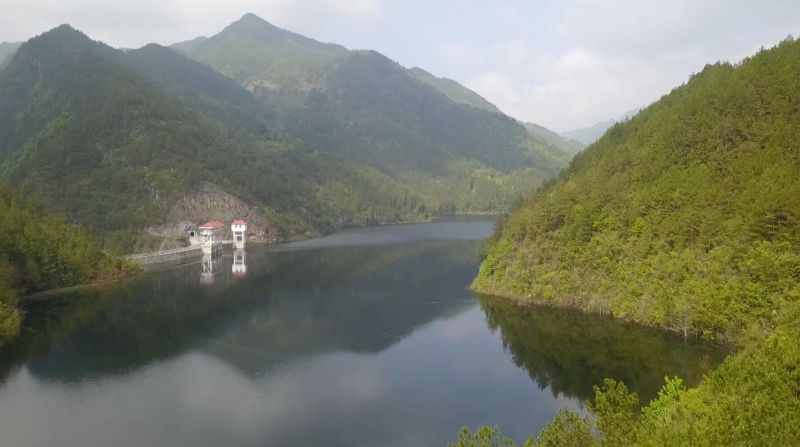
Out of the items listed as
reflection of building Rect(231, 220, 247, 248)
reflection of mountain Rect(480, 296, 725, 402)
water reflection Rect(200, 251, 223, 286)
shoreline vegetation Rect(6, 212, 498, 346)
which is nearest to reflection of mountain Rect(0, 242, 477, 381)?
water reflection Rect(200, 251, 223, 286)

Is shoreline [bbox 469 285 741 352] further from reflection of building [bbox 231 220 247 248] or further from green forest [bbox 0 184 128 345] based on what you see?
reflection of building [bbox 231 220 247 248]

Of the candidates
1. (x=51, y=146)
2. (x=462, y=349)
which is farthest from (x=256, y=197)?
(x=462, y=349)

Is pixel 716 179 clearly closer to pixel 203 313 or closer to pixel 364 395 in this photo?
pixel 364 395

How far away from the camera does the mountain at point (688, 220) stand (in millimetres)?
55281

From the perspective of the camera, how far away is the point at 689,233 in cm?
6425

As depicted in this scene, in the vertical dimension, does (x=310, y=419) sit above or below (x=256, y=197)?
below

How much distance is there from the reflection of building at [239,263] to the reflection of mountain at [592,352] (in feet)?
190

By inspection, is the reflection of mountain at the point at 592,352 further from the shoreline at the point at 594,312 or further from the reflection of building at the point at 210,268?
the reflection of building at the point at 210,268

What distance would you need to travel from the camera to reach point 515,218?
93.9m

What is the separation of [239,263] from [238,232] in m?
30.0

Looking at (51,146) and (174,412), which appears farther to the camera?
(51,146)

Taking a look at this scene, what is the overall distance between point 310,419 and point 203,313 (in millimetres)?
40730

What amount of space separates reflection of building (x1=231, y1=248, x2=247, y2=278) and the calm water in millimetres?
17665

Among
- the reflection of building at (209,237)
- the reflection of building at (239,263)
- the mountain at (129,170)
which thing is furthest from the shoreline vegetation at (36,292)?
the reflection of building at (209,237)
